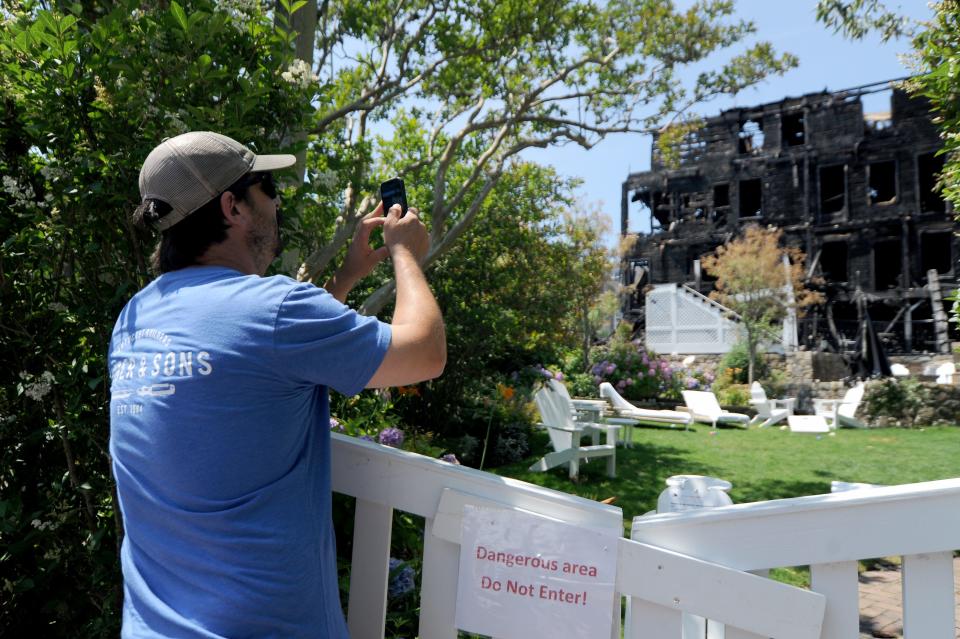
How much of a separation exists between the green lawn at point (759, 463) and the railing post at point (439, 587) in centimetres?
514

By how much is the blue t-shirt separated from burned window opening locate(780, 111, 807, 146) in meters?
34.0

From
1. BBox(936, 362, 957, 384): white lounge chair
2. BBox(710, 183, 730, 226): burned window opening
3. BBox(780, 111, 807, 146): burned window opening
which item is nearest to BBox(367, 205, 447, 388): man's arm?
BBox(936, 362, 957, 384): white lounge chair

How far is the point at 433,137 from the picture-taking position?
10.2 metres

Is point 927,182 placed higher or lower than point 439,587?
higher

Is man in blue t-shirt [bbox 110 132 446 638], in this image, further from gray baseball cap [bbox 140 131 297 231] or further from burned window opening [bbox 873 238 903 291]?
burned window opening [bbox 873 238 903 291]

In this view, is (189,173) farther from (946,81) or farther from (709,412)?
(709,412)

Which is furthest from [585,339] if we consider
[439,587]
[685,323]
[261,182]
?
[261,182]

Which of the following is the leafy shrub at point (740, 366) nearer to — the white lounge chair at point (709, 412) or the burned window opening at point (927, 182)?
the white lounge chair at point (709, 412)

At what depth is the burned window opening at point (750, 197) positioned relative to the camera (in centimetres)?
3159

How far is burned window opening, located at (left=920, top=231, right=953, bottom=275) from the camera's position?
27.0m

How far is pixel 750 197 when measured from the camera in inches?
1262

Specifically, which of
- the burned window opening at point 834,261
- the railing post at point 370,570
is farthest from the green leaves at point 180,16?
the burned window opening at point 834,261

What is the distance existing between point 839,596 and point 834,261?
1292 inches

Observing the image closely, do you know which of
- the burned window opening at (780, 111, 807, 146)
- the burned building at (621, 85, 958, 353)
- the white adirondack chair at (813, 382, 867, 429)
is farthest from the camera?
the burned window opening at (780, 111, 807, 146)
